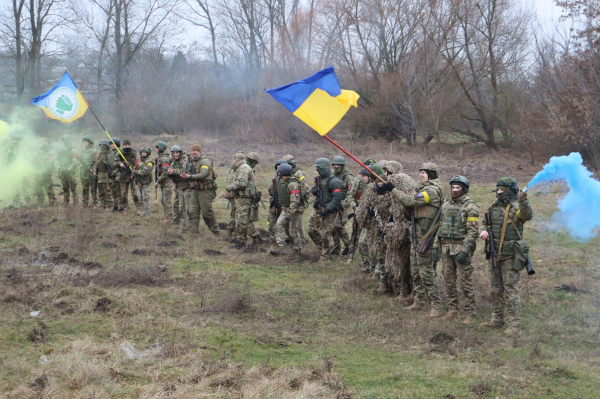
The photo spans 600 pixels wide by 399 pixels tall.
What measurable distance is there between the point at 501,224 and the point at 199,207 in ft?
24.9

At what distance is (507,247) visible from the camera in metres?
7.12

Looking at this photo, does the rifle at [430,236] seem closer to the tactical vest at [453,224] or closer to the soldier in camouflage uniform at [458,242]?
the soldier in camouflage uniform at [458,242]

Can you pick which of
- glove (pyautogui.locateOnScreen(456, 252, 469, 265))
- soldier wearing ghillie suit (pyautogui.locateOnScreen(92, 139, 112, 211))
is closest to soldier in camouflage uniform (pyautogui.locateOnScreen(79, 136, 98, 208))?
soldier wearing ghillie suit (pyautogui.locateOnScreen(92, 139, 112, 211))

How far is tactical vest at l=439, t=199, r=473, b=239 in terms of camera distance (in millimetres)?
7324

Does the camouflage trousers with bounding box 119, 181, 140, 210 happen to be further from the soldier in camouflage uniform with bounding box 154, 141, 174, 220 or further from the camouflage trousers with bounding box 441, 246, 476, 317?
the camouflage trousers with bounding box 441, 246, 476, 317

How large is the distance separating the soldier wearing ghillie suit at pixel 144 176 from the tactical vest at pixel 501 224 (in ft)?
31.9

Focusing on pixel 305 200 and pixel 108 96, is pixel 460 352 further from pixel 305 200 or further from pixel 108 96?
pixel 108 96

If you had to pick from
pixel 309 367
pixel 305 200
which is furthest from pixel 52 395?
pixel 305 200

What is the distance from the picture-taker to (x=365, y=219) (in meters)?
9.30

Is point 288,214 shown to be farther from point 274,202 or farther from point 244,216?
point 244,216

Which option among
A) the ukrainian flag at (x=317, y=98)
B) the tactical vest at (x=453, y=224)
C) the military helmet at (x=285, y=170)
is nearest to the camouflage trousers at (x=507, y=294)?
the tactical vest at (x=453, y=224)

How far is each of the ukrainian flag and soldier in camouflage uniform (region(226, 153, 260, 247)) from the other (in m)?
3.90

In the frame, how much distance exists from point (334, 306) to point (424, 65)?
2364 centimetres

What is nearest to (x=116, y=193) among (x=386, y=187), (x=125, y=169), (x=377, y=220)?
(x=125, y=169)
